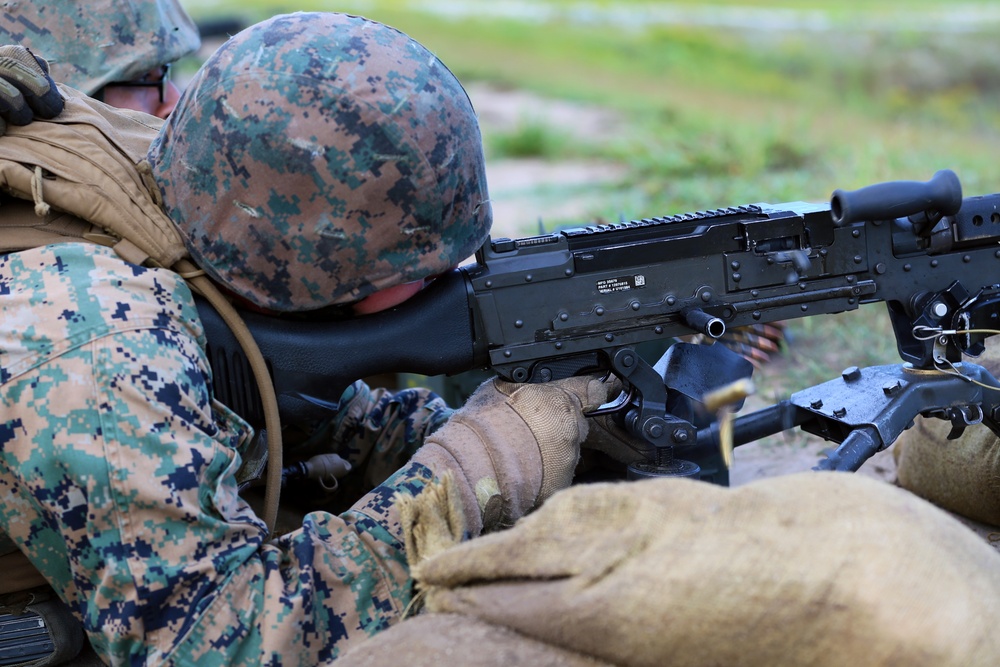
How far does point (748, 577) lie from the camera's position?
5.70 feet

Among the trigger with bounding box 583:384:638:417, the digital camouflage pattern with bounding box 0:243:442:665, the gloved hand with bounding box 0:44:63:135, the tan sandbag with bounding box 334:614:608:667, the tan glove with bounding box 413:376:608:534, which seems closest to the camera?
the tan sandbag with bounding box 334:614:608:667

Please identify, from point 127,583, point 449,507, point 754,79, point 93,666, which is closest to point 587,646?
point 449,507

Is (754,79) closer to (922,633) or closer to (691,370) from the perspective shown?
(691,370)

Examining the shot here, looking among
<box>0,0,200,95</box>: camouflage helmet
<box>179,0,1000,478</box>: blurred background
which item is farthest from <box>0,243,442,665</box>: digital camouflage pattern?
<box>179,0,1000,478</box>: blurred background

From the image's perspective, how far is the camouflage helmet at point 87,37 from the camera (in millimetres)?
3096

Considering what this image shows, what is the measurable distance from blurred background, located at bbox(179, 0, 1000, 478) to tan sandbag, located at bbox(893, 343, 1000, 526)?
3.08ft

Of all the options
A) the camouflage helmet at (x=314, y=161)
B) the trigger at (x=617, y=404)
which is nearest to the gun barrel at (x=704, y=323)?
the trigger at (x=617, y=404)

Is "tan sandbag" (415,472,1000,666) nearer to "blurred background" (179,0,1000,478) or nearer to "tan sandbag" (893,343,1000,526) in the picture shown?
"tan sandbag" (893,343,1000,526)

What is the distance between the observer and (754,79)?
1241cm

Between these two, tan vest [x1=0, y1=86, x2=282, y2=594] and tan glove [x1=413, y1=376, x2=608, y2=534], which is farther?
tan glove [x1=413, y1=376, x2=608, y2=534]

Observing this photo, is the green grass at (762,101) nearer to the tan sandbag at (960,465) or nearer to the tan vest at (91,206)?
the tan sandbag at (960,465)

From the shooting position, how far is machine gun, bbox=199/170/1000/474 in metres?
2.44

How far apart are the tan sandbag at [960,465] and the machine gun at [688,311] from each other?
34 cm

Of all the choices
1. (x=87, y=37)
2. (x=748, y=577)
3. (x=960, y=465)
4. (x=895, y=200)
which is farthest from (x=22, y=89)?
(x=960, y=465)
